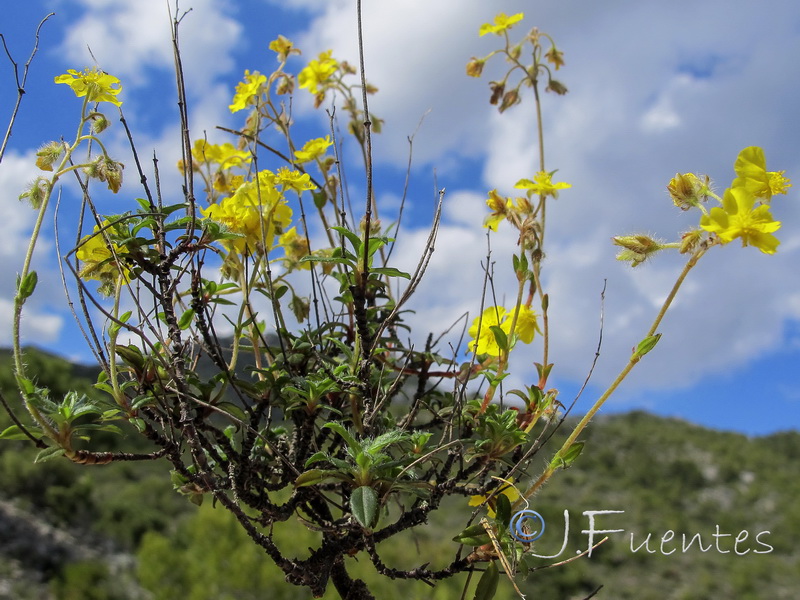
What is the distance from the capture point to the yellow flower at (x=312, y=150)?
1.23m

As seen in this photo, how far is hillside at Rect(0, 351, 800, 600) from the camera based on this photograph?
32.2 ft

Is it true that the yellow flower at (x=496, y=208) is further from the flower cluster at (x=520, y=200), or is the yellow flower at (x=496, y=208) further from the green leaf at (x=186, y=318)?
the green leaf at (x=186, y=318)

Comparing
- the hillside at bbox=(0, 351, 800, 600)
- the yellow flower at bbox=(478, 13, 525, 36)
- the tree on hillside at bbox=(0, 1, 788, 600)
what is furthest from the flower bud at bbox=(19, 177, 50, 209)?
the hillside at bbox=(0, 351, 800, 600)

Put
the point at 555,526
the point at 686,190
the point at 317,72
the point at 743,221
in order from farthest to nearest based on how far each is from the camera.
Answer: the point at 555,526 < the point at 317,72 < the point at 686,190 < the point at 743,221

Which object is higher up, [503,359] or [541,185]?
[541,185]

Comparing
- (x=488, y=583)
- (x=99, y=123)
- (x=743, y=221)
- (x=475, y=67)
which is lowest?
(x=488, y=583)

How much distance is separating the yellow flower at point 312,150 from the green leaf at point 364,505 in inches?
26.6

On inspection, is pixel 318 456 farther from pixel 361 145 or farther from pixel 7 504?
pixel 7 504

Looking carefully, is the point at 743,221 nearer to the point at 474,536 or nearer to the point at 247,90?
the point at 474,536

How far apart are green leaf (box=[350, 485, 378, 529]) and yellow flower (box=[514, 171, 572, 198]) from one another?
2.00 ft

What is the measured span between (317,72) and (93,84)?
63 centimetres

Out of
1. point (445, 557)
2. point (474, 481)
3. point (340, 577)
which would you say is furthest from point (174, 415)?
point (445, 557)

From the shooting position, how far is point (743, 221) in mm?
732

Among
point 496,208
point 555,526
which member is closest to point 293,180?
point 496,208
